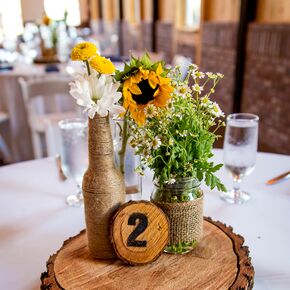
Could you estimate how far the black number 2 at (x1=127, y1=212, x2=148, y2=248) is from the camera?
0.69 metres

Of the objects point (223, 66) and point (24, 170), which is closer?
point (24, 170)

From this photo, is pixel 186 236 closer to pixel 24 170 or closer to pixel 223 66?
pixel 24 170

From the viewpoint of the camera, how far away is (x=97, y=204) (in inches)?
27.5

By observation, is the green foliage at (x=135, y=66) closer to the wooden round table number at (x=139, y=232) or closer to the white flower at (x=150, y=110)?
the white flower at (x=150, y=110)

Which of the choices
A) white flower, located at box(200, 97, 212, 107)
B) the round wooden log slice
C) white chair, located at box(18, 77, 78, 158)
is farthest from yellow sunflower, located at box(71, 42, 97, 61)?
white chair, located at box(18, 77, 78, 158)

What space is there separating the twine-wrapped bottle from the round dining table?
10 cm

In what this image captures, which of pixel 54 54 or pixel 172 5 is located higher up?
pixel 172 5

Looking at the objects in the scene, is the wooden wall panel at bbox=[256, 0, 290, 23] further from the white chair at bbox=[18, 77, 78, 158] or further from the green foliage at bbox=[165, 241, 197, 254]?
the green foliage at bbox=[165, 241, 197, 254]

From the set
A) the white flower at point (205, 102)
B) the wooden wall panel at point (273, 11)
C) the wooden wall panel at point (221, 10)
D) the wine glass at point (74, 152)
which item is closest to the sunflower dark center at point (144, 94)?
the white flower at point (205, 102)

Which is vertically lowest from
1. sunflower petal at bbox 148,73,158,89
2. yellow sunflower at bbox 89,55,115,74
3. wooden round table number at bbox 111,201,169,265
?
wooden round table number at bbox 111,201,169,265

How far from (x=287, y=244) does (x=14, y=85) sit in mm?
2821

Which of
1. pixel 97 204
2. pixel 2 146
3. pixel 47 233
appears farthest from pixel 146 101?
pixel 2 146

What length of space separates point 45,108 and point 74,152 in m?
2.32

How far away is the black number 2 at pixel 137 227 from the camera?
0.69m
